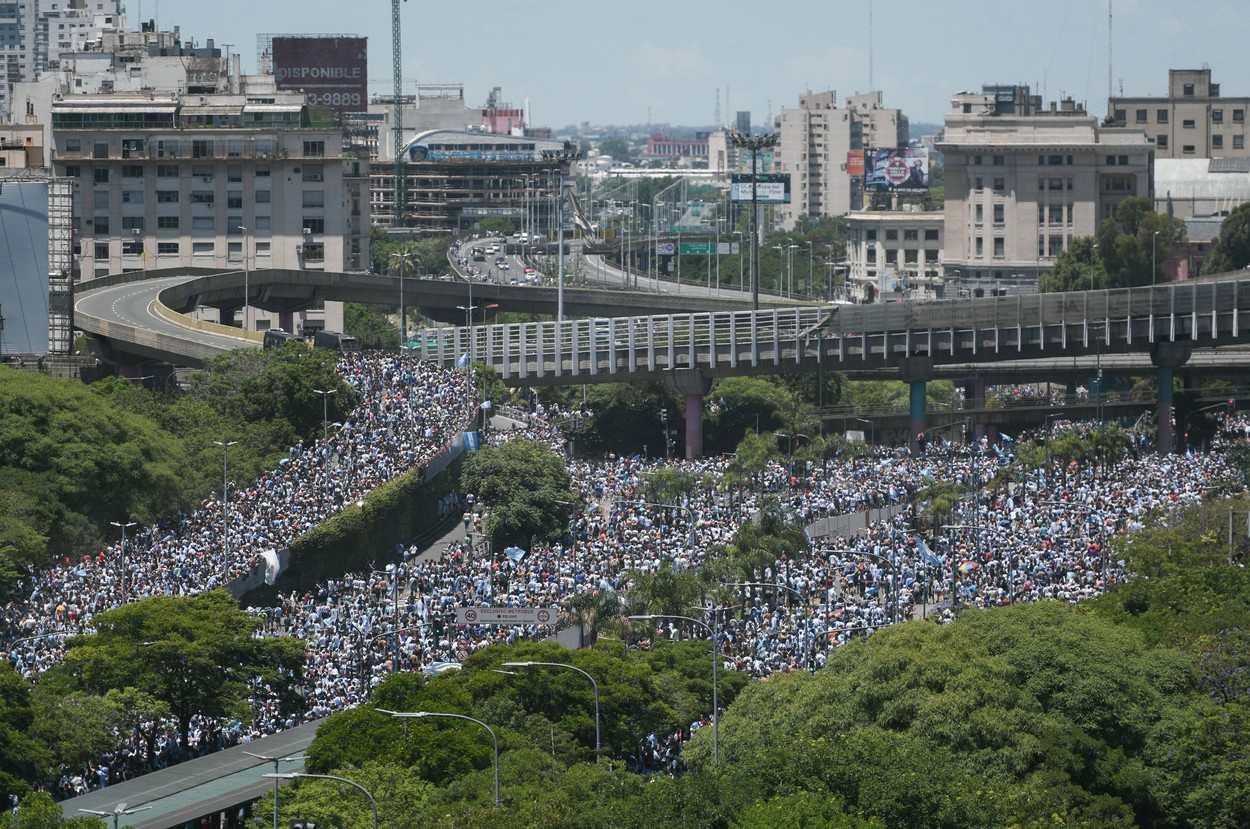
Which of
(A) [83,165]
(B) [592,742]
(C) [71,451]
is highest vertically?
(A) [83,165]

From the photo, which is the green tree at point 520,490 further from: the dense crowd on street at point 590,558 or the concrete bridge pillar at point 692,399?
the concrete bridge pillar at point 692,399

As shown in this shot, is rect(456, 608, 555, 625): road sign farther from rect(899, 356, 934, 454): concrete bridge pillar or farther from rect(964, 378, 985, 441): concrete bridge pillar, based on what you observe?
rect(964, 378, 985, 441): concrete bridge pillar

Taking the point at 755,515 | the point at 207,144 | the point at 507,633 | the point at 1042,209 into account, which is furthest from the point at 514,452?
the point at 1042,209

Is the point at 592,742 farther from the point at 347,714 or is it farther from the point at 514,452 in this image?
the point at 514,452

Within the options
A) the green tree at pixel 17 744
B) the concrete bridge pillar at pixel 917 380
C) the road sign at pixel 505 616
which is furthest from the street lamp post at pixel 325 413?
the green tree at pixel 17 744

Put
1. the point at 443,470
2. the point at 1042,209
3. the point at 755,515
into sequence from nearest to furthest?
1. the point at 755,515
2. the point at 443,470
3. the point at 1042,209

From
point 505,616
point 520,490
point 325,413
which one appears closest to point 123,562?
point 505,616
